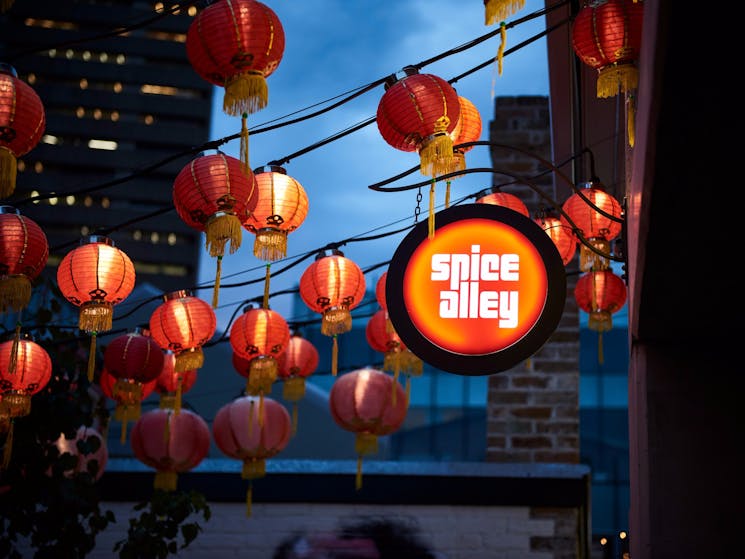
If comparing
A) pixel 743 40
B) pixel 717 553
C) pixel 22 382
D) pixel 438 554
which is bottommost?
pixel 438 554

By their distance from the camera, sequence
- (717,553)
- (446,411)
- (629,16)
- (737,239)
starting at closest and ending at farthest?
1. (737,239)
2. (717,553)
3. (629,16)
4. (446,411)

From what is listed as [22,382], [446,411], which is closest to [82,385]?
[22,382]

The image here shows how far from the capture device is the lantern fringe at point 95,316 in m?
5.43

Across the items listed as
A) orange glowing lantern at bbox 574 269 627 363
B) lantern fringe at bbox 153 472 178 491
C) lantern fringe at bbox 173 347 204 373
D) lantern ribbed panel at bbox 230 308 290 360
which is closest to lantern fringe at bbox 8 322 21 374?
lantern fringe at bbox 173 347 204 373

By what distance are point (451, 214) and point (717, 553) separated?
5.41ft

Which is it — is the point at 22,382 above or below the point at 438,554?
above

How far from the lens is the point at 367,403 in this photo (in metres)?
6.72

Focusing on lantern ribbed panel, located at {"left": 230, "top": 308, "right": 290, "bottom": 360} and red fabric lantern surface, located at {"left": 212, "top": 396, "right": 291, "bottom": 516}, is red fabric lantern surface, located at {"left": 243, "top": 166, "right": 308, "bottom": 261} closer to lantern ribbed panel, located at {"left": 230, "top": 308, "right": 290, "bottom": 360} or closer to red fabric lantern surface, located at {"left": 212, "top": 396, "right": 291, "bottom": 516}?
lantern ribbed panel, located at {"left": 230, "top": 308, "right": 290, "bottom": 360}

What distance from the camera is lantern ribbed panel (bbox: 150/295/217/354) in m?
5.99

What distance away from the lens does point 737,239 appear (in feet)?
8.41

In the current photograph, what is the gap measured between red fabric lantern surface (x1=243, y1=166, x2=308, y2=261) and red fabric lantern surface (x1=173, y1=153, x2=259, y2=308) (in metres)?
0.54

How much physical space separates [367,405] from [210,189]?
99.9 inches

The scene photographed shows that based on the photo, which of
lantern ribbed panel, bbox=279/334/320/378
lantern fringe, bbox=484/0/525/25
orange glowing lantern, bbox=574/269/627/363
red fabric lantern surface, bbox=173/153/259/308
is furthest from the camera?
lantern ribbed panel, bbox=279/334/320/378

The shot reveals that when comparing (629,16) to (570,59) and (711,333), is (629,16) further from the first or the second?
(570,59)
